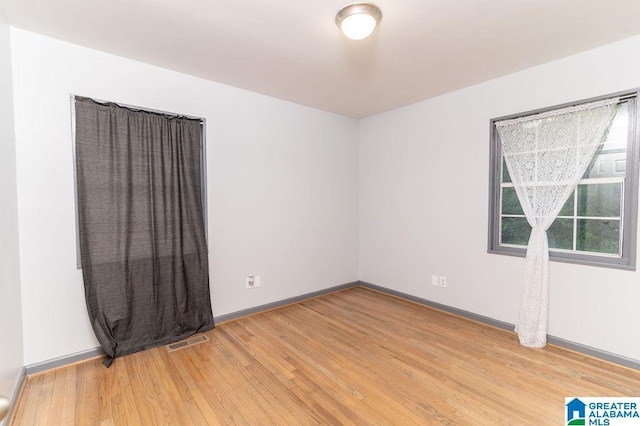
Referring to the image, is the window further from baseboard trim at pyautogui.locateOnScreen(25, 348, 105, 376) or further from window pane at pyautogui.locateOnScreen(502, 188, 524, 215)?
baseboard trim at pyautogui.locateOnScreen(25, 348, 105, 376)

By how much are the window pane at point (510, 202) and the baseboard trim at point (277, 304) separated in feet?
7.38

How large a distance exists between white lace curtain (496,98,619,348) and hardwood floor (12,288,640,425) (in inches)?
13.3

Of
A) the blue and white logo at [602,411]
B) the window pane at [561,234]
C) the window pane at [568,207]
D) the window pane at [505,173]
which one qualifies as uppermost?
the window pane at [505,173]

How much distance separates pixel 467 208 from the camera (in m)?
3.19

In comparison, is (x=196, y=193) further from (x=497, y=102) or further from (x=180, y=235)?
(x=497, y=102)

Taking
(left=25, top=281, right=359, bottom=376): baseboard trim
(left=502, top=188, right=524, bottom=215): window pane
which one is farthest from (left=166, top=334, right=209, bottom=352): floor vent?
(left=502, top=188, right=524, bottom=215): window pane

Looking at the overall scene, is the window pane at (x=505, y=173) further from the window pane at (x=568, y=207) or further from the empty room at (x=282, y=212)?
the window pane at (x=568, y=207)

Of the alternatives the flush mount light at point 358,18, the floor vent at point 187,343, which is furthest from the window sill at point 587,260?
the floor vent at point 187,343

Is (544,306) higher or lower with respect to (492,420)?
higher

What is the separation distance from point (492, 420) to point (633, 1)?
2.66m

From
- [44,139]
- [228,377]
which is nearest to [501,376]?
[228,377]

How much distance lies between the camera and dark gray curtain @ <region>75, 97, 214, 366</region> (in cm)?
234

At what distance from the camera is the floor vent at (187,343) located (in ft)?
8.43

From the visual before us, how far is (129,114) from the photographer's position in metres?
2.49
